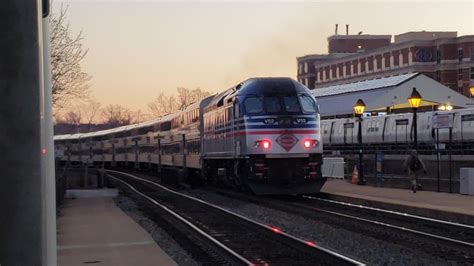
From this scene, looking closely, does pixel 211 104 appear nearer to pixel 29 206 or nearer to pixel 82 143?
pixel 29 206

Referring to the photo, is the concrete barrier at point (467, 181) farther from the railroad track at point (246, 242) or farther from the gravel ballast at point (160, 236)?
the gravel ballast at point (160, 236)

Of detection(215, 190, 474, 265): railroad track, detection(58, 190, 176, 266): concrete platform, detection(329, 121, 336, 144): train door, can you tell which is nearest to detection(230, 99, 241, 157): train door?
detection(215, 190, 474, 265): railroad track

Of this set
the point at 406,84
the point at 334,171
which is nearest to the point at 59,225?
the point at 334,171

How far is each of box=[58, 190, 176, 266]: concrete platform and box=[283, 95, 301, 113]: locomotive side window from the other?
642cm

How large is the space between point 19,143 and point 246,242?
9.89 meters

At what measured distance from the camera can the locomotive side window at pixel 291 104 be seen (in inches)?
854

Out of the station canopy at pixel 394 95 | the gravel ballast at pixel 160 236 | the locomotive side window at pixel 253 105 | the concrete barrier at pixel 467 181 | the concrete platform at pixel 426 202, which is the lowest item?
the gravel ballast at pixel 160 236

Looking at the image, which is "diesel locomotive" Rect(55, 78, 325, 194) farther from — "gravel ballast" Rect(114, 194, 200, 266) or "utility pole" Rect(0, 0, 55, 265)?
"utility pole" Rect(0, 0, 55, 265)

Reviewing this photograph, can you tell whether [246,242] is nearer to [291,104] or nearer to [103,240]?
[103,240]

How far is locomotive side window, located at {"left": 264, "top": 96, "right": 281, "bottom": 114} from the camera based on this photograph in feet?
70.8

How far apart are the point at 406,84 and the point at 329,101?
11.0 m

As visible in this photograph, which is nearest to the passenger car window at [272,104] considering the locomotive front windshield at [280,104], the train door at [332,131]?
the locomotive front windshield at [280,104]

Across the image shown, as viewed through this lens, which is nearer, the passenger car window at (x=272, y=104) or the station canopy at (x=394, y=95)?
the passenger car window at (x=272, y=104)

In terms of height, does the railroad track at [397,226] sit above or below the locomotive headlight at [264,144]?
below
